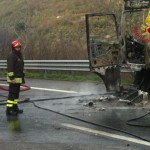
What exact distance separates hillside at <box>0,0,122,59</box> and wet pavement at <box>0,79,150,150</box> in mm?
7186

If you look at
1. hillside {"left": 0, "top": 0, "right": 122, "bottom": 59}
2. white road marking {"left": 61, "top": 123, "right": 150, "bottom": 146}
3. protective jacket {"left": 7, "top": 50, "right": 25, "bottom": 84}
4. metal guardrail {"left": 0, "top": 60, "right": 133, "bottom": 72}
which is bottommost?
white road marking {"left": 61, "top": 123, "right": 150, "bottom": 146}

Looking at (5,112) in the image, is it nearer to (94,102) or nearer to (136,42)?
(94,102)

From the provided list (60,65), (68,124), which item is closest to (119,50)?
(68,124)

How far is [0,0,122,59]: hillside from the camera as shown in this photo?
1990 centimetres

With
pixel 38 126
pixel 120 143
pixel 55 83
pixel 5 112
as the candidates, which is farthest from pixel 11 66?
pixel 55 83

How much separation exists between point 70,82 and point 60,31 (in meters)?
15.6

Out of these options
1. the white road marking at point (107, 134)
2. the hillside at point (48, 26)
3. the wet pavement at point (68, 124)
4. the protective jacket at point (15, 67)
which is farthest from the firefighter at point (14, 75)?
the hillside at point (48, 26)

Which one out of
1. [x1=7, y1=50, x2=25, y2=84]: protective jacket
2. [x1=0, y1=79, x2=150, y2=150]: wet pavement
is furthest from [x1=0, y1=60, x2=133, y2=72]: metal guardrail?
[x1=7, y1=50, x2=25, y2=84]: protective jacket

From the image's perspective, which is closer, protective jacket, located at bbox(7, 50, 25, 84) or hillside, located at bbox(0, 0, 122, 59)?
protective jacket, located at bbox(7, 50, 25, 84)

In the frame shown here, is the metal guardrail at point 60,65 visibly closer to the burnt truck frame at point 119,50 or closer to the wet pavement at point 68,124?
the wet pavement at point 68,124

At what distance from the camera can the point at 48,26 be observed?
110ft

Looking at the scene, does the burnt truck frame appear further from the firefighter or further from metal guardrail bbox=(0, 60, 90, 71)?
metal guardrail bbox=(0, 60, 90, 71)

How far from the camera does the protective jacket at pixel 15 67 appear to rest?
32.3 ft

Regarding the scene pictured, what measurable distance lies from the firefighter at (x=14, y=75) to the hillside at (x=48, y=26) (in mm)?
8610
